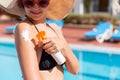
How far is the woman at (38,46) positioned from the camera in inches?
61.5

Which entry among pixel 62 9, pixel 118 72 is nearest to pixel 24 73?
pixel 62 9

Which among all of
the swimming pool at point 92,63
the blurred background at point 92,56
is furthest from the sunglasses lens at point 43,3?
the swimming pool at point 92,63

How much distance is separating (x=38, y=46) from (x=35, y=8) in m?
0.24

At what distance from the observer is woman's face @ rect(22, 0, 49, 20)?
1.67 m

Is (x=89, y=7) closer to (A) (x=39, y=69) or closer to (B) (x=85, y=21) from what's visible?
(B) (x=85, y=21)

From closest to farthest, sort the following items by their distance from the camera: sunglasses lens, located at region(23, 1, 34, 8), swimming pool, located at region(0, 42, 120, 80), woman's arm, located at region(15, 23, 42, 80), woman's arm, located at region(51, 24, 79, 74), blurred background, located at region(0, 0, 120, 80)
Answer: woman's arm, located at region(15, 23, 42, 80) < sunglasses lens, located at region(23, 1, 34, 8) < woman's arm, located at region(51, 24, 79, 74) < blurred background, located at region(0, 0, 120, 80) < swimming pool, located at region(0, 42, 120, 80)

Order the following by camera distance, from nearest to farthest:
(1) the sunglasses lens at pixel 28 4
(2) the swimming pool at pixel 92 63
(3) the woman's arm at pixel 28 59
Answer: (3) the woman's arm at pixel 28 59, (1) the sunglasses lens at pixel 28 4, (2) the swimming pool at pixel 92 63

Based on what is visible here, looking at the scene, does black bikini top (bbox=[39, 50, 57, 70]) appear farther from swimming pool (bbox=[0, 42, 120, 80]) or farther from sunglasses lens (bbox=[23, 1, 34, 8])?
swimming pool (bbox=[0, 42, 120, 80])

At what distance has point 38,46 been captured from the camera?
62.8 inches

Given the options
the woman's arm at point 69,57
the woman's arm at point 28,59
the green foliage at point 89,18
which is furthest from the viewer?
the green foliage at point 89,18

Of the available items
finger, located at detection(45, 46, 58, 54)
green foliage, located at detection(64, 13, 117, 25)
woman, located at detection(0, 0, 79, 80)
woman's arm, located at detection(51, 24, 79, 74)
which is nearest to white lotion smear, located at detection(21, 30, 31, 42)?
woman, located at detection(0, 0, 79, 80)

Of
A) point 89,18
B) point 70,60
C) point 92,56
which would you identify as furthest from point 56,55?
point 89,18

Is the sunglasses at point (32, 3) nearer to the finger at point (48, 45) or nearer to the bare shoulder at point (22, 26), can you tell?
the bare shoulder at point (22, 26)

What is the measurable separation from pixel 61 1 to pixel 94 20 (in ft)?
53.6
